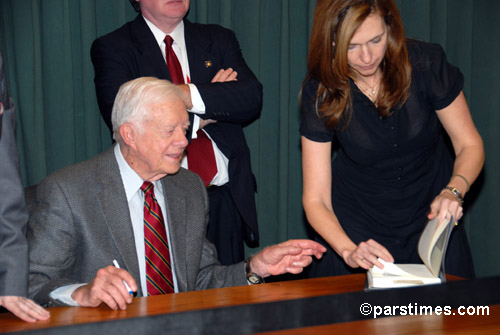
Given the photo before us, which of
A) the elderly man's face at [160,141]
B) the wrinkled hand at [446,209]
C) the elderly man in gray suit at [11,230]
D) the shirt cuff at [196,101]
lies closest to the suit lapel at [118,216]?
the elderly man's face at [160,141]

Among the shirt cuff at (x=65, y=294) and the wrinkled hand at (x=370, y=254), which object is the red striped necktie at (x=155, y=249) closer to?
the shirt cuff at (x=65, y=294)

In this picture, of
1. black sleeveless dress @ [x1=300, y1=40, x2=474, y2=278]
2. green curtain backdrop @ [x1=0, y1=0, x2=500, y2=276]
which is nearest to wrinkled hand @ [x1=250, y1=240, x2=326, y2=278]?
black sleeveless dress @ [x1=300, y1=40, x2=474, y2=278]

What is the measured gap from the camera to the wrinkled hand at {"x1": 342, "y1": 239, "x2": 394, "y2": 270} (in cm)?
211

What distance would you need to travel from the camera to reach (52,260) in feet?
7.02

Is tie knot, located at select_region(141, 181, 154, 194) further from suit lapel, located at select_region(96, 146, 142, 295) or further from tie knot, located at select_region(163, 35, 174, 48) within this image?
tie knot, located at select_region(163, 35, 174, 48)

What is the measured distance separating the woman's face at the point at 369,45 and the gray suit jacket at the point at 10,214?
1290 mm

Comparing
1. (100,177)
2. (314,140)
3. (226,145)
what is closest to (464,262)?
(314,140)

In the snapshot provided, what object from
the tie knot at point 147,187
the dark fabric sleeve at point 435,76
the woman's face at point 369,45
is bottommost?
the tie knot at point 147,187

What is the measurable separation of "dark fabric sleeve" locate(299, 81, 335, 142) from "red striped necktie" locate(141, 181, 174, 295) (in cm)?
Result: 70

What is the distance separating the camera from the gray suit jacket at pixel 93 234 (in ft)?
7.05

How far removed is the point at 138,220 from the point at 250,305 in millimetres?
892

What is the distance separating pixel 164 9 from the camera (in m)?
3.14

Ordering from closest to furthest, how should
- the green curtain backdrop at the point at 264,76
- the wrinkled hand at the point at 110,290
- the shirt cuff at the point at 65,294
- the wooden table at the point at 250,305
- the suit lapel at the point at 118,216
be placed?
the wooden table at the point at 250,305, the wrinkled hand at the point at 110,290, the shirt cuff at the point at 65,294, the suit lapel at the point at 118,216, the green curtain backdrop at the point at 264,76

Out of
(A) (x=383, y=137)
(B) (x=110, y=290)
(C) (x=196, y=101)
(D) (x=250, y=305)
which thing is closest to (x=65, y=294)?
(B) (x=110, y=290)
